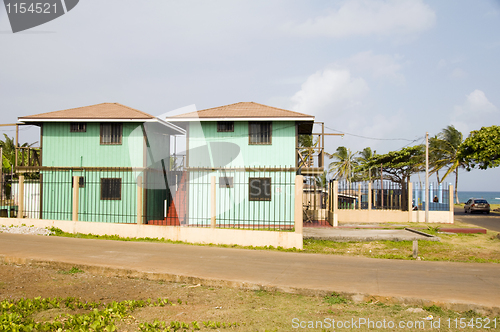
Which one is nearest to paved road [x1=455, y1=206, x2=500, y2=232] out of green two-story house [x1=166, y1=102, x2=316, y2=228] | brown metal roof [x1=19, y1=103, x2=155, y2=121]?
green two-story house [x1=166, y1=102, x2=316, y2=228]

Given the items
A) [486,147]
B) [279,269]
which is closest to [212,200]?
[279,269]

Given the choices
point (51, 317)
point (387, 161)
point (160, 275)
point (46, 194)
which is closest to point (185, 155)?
point (46, 194)

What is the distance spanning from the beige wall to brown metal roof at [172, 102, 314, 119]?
714 cm

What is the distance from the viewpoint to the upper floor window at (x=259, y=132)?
58.9 ft

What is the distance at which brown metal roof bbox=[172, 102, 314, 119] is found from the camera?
17.5 metres

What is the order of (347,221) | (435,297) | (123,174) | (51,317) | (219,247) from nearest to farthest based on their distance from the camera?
(51,317) → (435,297) → (219,247) → (123,174) → (347,221)

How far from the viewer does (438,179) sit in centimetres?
5038

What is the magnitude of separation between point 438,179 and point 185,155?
42284mm

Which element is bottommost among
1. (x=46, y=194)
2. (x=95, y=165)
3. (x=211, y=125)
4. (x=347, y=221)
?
(x=347, y=221)

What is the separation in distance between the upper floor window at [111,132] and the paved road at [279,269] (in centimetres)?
798

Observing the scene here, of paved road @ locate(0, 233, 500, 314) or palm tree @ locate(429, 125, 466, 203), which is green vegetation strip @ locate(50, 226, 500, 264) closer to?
paved road @ locate(0, 233, 500, 314)

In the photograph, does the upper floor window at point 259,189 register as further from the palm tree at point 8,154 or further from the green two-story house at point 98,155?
the palm tree at point 8,154

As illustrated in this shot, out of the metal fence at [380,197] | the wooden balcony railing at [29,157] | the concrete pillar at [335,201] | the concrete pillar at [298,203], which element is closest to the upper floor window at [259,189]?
the concrete pillar at [335,201]

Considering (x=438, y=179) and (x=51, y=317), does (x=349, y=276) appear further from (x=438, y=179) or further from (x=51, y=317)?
(x=438, y=179)
